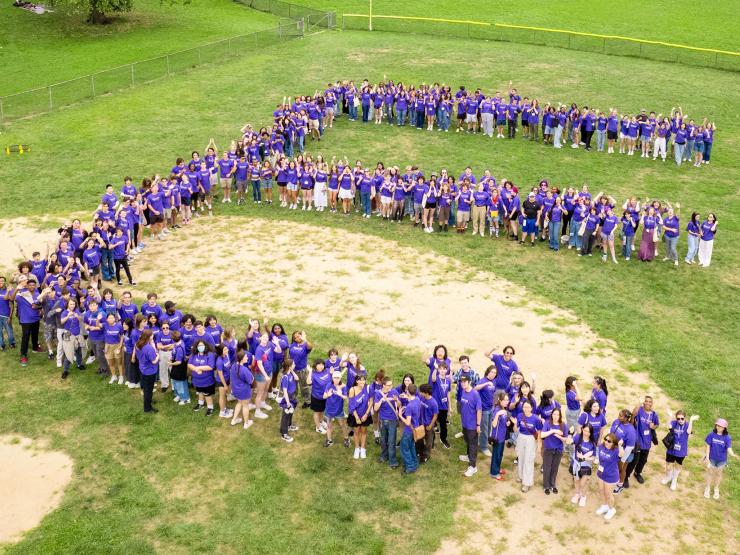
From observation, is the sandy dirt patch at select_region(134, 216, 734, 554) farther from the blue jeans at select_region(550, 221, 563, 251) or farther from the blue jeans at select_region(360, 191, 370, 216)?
the blue jeans at select_region(550, 221, 563, 251)

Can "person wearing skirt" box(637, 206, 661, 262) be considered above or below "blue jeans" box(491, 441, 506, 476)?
above

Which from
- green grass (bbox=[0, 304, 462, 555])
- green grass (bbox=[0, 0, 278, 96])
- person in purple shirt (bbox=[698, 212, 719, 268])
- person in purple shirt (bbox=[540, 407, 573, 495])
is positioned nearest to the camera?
green grass (bbox=[0, 304, 462, 555])

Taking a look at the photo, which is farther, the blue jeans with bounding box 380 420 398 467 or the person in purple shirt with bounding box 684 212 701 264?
the person in purple shirt with bounding box 684 212 701 264

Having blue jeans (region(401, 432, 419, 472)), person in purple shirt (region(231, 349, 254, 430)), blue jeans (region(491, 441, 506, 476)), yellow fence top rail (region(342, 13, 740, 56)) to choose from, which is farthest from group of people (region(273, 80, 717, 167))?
blue jeans (region(491, 441, 506, 476))

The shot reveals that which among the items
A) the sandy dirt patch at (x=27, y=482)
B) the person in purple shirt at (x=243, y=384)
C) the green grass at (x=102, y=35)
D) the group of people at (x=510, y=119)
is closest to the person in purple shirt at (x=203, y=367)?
the person in purple shirt at (x=243, y=384)

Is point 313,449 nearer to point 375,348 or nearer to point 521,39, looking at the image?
point 375,348

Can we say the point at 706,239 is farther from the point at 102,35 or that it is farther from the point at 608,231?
the point at 102,35

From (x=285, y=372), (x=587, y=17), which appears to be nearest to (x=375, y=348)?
(x=285, y=372)
